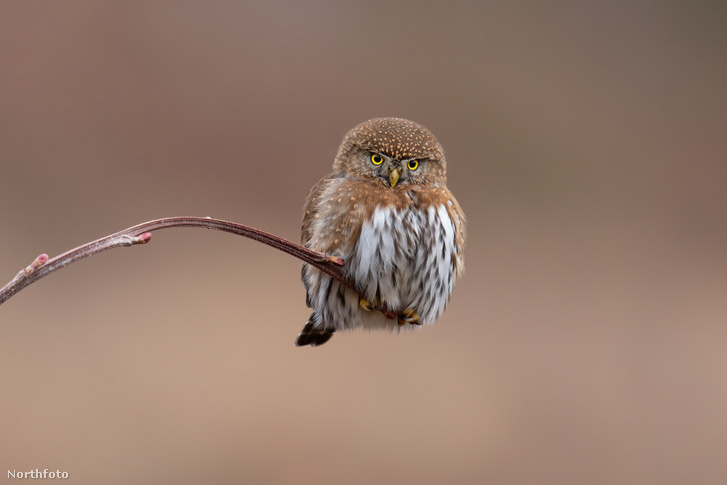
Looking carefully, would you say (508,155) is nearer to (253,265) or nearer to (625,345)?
(625,345)

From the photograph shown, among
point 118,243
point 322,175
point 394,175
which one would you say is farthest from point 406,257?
point 322,175

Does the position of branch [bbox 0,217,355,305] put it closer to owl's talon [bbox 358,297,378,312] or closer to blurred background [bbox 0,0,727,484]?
owl's talon [bbox 358,297,378,312]

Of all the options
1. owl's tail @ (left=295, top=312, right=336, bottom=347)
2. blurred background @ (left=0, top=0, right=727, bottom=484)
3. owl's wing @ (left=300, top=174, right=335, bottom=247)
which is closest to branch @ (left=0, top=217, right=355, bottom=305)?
owl's wing @ (left=300, top=174, right=335, bottom=247)

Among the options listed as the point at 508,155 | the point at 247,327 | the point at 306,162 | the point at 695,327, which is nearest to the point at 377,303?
the point at 247,327

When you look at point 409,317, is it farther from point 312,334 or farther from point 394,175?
point 394,175

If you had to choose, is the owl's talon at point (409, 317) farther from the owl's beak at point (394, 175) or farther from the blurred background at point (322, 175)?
the blurred background at point (322, 175)

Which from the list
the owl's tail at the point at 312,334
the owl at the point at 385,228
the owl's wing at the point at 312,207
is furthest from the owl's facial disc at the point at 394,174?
the owl's tail at the point at 312,334
